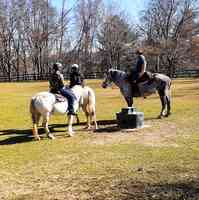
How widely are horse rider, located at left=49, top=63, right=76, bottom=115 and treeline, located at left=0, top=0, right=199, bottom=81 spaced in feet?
144

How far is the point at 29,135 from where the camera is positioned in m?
11.9

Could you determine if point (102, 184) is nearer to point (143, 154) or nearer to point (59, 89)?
point (143, 154)

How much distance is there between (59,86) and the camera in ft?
37.1

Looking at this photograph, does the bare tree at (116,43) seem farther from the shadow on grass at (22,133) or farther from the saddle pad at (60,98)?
the saddle pad at (60,98)

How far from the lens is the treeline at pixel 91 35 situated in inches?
2210

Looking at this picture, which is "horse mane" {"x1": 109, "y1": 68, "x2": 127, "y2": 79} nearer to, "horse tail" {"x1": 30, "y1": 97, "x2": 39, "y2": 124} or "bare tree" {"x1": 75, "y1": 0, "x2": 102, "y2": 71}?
"horse tail" {"x1": 30, "y1": 97, "x2": 39, "y2": 124}

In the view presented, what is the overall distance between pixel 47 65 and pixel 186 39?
73.7ft

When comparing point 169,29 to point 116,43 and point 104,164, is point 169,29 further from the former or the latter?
point 104,164

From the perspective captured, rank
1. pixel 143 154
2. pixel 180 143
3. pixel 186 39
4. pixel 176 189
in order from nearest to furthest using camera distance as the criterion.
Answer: pixel 176 189 < pixel 143 154 < pixel 180 143 < pixel 186 39

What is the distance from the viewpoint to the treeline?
5614cm

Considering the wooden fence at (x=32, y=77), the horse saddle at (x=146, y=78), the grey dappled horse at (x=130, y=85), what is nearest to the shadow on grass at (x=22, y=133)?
the grey dappled horse at (x=130, y=85)

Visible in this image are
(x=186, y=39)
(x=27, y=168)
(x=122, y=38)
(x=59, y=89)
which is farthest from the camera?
(x=122, y=38)

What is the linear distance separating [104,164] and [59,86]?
12.6 feet

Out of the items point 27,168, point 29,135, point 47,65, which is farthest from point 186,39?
point 27,168
